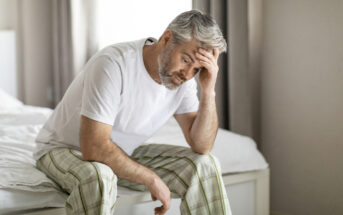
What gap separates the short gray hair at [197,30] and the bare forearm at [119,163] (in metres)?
0.40

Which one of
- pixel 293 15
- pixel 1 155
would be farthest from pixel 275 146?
pixel 1 155

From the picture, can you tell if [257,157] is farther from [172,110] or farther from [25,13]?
[25,13]

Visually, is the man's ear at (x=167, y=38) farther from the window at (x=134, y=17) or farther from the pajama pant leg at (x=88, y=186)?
the window at (x=134, y=17)

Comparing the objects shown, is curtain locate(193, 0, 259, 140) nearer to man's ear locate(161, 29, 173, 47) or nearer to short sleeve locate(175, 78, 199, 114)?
short sleeve locate(175, 78, 199, 114)

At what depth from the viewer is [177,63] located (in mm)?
1400

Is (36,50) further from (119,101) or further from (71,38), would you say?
(119,101)

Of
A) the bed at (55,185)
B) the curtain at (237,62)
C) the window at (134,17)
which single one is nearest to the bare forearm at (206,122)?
the bed at (55,185)

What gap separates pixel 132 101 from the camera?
4.79 ft

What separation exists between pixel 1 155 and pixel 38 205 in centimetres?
42

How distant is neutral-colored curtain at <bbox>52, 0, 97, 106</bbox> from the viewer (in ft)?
12.2

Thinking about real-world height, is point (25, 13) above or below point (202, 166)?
above

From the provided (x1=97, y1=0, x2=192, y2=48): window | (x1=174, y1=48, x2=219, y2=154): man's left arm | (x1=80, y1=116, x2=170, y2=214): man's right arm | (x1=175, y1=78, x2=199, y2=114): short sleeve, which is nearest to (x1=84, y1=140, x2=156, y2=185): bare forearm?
(x1=80, y1=116, x2=170, y2=214): man's right arm

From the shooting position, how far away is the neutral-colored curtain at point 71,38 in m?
3.73

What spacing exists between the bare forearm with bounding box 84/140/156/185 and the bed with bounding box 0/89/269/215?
14 cm
